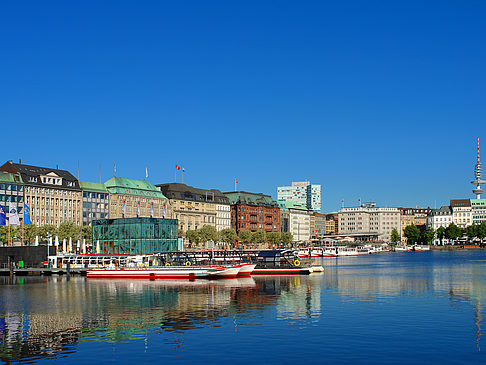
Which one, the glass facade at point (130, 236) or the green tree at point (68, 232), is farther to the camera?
the green tree at point (68, 232)

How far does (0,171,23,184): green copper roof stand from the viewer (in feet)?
604

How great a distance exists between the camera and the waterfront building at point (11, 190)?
182212 mm

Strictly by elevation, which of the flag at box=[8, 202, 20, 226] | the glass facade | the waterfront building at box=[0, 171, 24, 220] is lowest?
the glass facade

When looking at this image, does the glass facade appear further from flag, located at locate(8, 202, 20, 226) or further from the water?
the water

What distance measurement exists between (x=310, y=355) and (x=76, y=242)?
14918cm

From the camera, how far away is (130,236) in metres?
151

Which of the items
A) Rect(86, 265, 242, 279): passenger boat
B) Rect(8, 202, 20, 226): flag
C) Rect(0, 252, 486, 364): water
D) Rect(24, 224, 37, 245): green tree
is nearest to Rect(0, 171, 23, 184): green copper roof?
Rect(24, 224, 37, 245): green tree

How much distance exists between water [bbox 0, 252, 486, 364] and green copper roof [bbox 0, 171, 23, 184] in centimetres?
10445

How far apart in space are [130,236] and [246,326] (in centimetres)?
10148

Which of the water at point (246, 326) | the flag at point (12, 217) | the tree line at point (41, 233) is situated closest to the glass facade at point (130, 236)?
the tree line at point (41, 233)

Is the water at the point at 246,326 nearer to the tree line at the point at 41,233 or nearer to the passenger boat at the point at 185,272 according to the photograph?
the passenger boat at the point at 185,272

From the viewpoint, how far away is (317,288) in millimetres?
90250

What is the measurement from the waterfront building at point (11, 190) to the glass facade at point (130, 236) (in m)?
39.5

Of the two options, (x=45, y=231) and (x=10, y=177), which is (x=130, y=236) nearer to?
(x=45, y=231)
